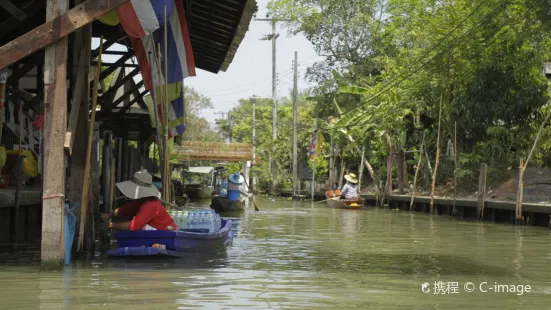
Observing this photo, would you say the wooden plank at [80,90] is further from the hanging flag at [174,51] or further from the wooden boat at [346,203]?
the wooden boat at [346,203]

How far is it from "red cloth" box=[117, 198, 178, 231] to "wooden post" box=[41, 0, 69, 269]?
4.77ft

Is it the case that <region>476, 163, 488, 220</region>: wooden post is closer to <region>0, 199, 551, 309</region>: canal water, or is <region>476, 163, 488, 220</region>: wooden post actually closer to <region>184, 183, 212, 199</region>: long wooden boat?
<region>0, 199, 551, 309</region>: canal water

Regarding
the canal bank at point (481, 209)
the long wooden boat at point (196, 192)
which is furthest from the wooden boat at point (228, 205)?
the long wooden boat at point (196, 192)

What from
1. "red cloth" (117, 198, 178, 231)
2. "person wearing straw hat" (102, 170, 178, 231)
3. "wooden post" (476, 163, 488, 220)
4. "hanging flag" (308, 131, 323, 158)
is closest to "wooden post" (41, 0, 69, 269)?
"person wearing straw hat" (102, 170, 178, 231)

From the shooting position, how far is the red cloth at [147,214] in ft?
33.4

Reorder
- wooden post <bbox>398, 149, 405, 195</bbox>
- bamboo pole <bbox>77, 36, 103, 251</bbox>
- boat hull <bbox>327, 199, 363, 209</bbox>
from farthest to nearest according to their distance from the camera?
1. wooden post <bbox>398, 149, 405, 195</bbox>
2. boat hull <bbox>327, 199, 363, 209</bbox>
3. bamboo pole <bbox>77, 36, 103, 251</bbox>

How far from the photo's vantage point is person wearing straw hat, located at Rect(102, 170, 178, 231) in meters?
10.1

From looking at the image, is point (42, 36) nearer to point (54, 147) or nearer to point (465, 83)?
point (54, 147)

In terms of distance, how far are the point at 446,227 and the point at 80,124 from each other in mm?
11778

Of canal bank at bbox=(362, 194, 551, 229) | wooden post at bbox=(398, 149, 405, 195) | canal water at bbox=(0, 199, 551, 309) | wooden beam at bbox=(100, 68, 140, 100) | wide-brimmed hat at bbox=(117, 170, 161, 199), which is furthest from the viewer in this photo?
wooden post at bbox=(398, 149, 405, 195)

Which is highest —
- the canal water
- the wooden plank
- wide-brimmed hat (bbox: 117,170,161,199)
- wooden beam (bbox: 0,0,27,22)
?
wooden beam (bbox: 0,0,27,22)

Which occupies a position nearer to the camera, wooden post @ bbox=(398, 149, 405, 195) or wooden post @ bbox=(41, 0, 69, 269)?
wooden post @ bbox=(41, 0, 69, 269)

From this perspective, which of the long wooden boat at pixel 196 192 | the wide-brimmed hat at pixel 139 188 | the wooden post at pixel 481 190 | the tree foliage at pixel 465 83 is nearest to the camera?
the wide-brimmed hat at pixel 139 188

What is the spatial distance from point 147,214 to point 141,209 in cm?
11
